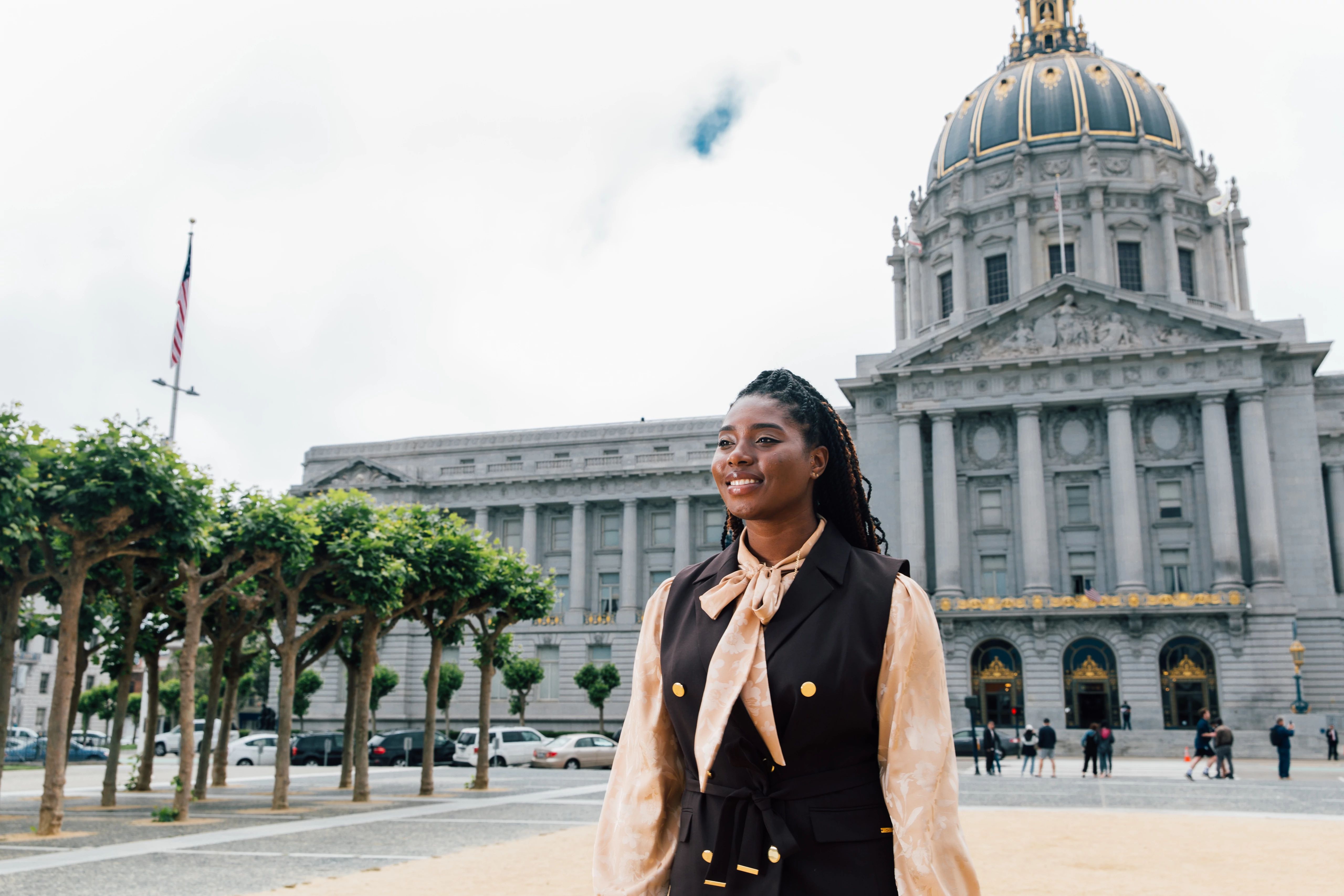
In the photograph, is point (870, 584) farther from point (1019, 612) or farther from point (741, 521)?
point (1019, 612)

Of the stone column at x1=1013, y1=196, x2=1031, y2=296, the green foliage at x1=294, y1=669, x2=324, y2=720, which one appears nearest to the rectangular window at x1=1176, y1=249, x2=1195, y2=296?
the stone column at x1=1013, y1=196, x2=1031, y2=296

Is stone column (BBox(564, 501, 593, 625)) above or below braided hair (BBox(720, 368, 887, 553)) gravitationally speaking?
above

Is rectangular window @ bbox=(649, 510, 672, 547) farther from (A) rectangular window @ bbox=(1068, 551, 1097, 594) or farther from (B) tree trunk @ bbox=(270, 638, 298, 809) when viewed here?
(B) tree trunk @ bbox=(270, 638, 298, 809)

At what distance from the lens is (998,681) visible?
55.3 metres

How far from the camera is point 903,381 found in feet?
200

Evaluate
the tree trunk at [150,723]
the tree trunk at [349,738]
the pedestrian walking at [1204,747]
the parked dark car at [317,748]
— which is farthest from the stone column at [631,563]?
the tree trunk at [150,723]

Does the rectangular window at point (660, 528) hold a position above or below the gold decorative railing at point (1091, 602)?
above

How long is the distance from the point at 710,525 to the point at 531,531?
11914mm

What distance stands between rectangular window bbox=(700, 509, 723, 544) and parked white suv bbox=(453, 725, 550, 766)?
85.9 ft

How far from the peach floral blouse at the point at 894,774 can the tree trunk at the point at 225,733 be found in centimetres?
2873

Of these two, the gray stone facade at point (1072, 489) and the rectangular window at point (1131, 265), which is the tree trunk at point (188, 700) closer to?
the gray stone facade at point (1072, 489)

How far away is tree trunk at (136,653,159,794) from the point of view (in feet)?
90.4

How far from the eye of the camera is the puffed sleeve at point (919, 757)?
2.95 metres

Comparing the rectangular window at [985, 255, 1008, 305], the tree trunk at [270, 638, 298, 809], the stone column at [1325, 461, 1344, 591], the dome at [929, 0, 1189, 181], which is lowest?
the tree trunk at [270, 638, 298, 809]
